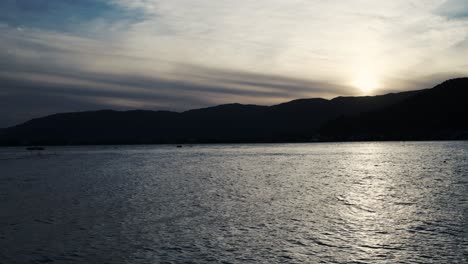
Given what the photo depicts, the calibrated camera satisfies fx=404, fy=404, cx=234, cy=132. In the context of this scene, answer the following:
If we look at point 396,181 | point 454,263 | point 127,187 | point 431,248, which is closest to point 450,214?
point 431,248

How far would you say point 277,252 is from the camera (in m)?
20.1

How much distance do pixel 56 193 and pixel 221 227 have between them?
2653cm

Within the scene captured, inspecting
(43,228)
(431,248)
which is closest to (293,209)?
(431,248)

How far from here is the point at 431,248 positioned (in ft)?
66.3

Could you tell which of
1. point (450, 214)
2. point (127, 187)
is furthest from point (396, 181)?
point (127, 187)

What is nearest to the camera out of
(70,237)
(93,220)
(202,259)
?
(202,259)

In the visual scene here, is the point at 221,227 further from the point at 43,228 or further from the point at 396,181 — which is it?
the point at 396,181

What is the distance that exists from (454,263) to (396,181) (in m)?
37.9

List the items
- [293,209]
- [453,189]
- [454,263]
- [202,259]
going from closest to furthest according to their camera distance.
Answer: [454,263] < [202,259] < [293,209] < [453,189]

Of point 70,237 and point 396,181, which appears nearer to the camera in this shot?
point 70,237

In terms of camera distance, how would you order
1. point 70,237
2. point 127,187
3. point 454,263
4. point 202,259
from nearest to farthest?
point 454,263, point 202,259, point 70,237, point 127,187

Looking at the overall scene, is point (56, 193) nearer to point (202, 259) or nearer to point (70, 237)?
point (70, 237)

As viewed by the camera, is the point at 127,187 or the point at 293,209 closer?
the point at 293,209

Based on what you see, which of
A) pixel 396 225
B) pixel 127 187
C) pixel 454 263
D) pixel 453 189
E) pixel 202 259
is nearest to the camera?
pixel 454 263
